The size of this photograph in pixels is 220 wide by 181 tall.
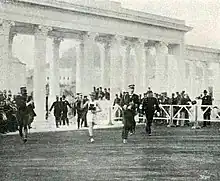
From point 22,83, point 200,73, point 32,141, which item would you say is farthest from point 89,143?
point 200,73

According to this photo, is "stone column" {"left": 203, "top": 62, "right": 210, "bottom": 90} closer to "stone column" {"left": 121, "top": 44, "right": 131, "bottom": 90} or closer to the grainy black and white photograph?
the grainy black and white photograph

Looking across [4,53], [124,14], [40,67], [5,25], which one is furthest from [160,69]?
[4,53]

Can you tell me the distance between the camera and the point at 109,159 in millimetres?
12453

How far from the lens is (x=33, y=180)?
917 centimetres

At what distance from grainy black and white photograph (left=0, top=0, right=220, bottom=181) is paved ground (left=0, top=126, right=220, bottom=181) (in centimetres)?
2

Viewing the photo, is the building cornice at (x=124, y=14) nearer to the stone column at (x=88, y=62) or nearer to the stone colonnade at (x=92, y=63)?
the stone colonnade at (x=92, y=63)

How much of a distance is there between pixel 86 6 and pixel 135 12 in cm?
585

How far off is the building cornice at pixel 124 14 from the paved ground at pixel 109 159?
42.8 feet

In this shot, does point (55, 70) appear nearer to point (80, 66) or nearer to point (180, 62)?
point (80, 66)

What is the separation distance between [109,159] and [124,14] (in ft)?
80.4

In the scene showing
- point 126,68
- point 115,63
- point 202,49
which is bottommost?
point 126,68

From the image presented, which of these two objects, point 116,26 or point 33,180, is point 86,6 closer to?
point 116,26

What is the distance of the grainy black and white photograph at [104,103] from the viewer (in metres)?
11.5

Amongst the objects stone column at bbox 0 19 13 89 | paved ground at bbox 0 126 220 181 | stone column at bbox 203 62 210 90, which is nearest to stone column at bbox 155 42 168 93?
stone column at bbox 203 62 210 90
